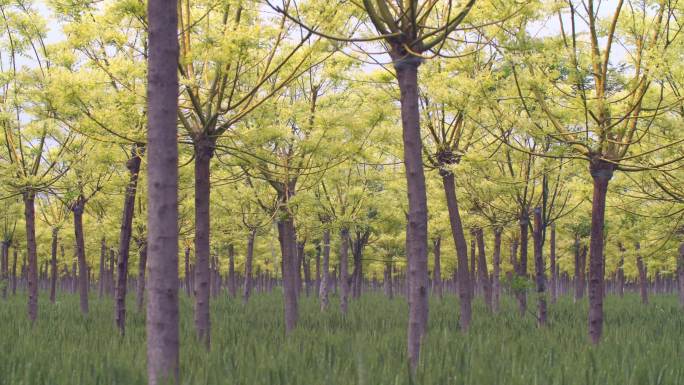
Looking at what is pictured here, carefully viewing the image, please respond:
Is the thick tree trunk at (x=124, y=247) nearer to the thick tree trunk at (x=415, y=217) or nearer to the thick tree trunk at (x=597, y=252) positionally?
the thick tree trunk at (x=415, y=217)

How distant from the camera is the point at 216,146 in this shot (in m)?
8.34

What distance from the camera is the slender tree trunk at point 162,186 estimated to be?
4.02 metres

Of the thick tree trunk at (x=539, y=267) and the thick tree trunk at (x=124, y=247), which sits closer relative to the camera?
the thick tree trunk at (x=124, y=247)

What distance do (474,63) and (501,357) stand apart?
19.2ft

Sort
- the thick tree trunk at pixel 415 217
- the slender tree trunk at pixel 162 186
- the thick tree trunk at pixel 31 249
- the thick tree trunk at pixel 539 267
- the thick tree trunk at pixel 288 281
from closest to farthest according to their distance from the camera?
the slender tree trunk at pixel 162 186 < the thick tree trunk at pixel 415 217 < the thick tree trunk at pixel 539 267 < the thick tree trunk at pixel 288 281 < the thick tree trunk at pixel 31 249

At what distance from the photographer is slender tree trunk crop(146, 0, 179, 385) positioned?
4023 mm

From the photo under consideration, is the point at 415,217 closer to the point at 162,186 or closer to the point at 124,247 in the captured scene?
the point at 162,186

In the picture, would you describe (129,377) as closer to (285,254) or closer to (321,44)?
(321,44)

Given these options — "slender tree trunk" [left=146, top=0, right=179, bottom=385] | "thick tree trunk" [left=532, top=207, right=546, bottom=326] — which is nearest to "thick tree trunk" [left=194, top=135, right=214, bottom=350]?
"slender tree trunk" [left=146, top=0, right=179, bottom=385]

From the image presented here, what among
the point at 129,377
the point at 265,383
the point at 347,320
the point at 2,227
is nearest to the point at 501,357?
the point at 265,383

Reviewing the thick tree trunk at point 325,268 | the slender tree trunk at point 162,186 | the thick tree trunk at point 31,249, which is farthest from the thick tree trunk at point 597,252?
the thick tree trunk at point 31,249

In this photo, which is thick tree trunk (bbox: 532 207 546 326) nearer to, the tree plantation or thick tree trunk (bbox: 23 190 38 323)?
the tree plantation

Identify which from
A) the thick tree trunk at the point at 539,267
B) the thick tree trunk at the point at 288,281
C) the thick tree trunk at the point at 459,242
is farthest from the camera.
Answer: the thick tree trunk at the point at 288,281

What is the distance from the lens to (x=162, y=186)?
13.2 feet
